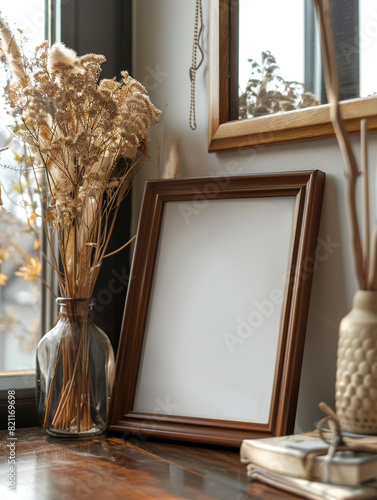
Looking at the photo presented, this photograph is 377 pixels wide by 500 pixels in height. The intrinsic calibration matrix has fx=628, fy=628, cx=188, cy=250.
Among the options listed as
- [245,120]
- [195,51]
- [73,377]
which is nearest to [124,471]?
[73,377]

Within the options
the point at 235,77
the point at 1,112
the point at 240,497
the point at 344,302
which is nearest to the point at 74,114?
the point at 1,112

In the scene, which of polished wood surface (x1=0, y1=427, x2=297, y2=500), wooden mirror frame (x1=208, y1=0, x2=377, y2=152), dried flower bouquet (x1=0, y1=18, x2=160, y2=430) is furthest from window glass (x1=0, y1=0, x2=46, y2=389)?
wooden mirror frame (x1=208, y1=0, x2=377, y2=152)

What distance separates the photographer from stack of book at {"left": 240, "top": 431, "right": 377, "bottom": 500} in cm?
74

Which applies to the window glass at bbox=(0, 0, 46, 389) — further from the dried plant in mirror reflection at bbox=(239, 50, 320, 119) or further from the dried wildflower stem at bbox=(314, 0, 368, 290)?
the dried wildflower stem at bbox=(314, 0, 368, 290)

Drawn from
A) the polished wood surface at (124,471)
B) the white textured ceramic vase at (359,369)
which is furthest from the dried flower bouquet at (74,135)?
the white textured ceramic vase at (359,369)

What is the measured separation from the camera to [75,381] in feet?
3.80

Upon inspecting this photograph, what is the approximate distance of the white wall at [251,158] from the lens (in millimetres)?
1047

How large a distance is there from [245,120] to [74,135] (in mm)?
321

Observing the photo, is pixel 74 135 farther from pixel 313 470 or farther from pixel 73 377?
pixel 313 470

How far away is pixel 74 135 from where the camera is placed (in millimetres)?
1155

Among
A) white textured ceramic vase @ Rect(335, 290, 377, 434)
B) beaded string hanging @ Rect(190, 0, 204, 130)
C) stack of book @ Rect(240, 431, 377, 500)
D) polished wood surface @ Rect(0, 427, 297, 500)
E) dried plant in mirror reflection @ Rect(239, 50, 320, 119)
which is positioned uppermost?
beaded string hanging @ Rect(190, 0, 204, 130)

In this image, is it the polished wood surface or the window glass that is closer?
→ the polished wood surface

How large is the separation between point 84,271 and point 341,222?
488mm

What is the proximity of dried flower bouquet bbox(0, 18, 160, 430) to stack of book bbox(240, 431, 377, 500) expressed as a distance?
0.44 metres
